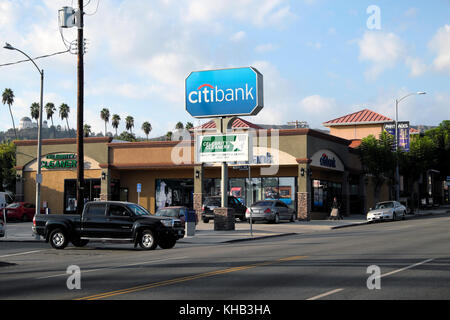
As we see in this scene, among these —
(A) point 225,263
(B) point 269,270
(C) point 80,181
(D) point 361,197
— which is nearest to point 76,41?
(C) point 80,181

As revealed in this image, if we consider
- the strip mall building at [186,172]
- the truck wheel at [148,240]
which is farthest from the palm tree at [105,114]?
the truck wheel at [148,240]

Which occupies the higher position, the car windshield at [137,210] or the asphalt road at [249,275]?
the car windshield at [137,210]

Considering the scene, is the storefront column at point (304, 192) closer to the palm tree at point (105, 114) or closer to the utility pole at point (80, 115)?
the utility pole at point (80, 115)

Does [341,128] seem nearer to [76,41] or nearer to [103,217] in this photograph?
[76,41]

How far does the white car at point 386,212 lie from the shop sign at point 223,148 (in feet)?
42.4

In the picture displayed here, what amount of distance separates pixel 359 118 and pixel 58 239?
1907 inches

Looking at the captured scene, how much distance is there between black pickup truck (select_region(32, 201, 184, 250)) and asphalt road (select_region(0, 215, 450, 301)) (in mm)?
1679

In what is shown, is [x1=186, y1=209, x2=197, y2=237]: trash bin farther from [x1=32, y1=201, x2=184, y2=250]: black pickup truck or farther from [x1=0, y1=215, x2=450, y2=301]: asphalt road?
[x1=0, y1=215, x2=450, y2=301]: asphalt road

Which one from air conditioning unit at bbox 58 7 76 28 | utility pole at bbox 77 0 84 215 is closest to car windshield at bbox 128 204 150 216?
utility pole at bbox 77 0 84 215

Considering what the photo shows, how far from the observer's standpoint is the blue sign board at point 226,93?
32.0 metres

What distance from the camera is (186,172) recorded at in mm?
43875

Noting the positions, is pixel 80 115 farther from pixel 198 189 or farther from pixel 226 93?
pixel 198 189

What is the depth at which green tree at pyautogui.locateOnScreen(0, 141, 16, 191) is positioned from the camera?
5806 centimetres
